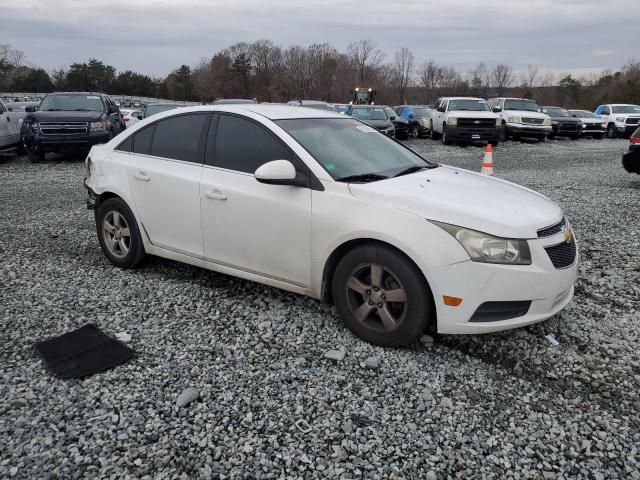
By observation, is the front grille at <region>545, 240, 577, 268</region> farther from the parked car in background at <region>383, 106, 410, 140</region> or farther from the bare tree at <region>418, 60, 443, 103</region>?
the bare tree at <region>418, 60, 443, 103</region>

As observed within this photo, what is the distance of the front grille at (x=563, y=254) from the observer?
3.37 meters

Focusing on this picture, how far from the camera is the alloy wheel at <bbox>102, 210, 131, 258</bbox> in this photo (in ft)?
16.3

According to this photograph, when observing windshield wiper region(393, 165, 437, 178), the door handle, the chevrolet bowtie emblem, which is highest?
windshield wiper region(393, 165, 437, 178)

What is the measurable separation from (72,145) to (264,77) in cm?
7860

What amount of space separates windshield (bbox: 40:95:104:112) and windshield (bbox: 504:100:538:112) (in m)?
16.8

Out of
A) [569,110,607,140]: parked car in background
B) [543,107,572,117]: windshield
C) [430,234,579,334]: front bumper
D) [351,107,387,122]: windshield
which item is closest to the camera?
[430,234,579,334]: front bumper

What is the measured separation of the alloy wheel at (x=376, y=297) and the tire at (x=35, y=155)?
12651 mm

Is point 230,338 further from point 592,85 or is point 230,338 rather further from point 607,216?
point 592,85

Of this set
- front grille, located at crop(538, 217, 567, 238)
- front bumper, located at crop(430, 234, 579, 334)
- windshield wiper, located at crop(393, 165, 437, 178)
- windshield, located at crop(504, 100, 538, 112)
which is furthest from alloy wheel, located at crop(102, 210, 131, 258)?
windshield, located at crop(504, 100, 538, 112)

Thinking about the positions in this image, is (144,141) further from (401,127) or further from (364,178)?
(401,127)

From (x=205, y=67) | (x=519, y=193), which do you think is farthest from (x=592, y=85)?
(x=205, y=67)

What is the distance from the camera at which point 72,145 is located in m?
13.1

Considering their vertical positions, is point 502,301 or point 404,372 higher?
point 502,301

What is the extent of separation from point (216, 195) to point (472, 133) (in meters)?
16.6
